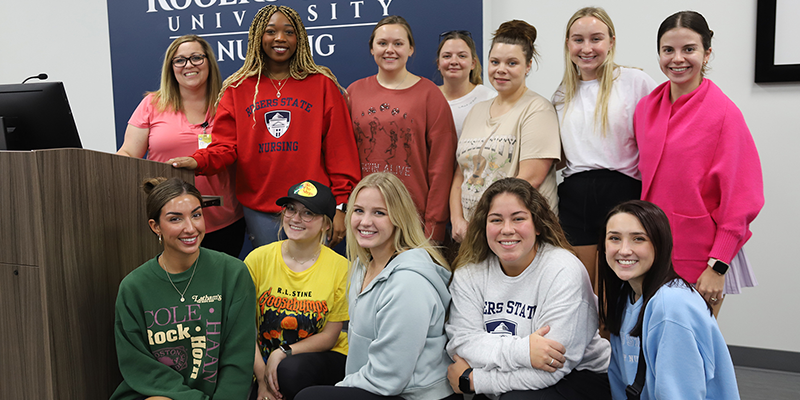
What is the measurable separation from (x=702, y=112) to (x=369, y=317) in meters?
1.41

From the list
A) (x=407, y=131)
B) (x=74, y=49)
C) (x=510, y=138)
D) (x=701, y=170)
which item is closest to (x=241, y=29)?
(x=74, y=49)

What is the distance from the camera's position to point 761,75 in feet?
9.27

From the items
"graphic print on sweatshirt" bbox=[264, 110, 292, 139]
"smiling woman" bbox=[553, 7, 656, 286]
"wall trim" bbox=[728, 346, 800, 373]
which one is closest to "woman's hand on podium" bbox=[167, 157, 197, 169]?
"graphic print on sweatshirt" bbox=[264, 110, 292, 139]

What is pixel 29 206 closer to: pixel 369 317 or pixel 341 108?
pixel 369 317

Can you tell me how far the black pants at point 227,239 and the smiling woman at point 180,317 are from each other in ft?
2.09

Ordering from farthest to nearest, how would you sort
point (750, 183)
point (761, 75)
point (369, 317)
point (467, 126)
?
point (761, 75) < point (467, 126) < point (750, 183) < point (369, 317)

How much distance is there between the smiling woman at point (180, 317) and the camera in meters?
1.81

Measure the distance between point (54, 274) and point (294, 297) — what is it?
30.9 inches

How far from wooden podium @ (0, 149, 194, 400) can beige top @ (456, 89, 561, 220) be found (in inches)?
55.5

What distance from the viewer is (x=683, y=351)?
1444 mm

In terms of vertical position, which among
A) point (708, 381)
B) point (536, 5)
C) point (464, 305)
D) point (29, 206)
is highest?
A: point (536, 5)

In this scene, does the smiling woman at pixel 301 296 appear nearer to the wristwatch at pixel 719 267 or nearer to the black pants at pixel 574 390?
the black pants at pixel 574 390

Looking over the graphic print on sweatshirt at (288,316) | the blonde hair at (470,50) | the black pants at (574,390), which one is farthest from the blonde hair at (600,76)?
the graphic print on sweatshirt at (288,316)

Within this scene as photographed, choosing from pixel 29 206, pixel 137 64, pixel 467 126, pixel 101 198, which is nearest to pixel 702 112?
pixel 467 126
